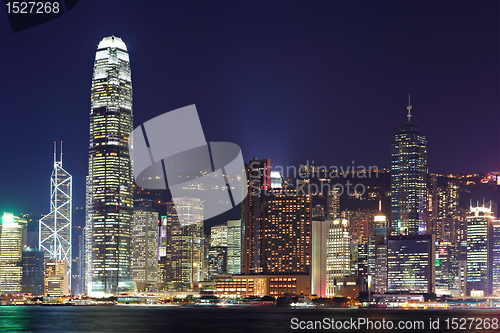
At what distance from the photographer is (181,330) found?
111 meters

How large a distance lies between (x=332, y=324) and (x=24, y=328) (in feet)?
136

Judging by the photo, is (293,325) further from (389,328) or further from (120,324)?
(120,324)

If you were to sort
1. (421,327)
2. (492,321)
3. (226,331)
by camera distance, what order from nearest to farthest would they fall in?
(226,331)
(421,327)
(492,321)

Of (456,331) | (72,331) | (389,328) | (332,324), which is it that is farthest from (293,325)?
(72,331)

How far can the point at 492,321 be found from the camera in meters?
126

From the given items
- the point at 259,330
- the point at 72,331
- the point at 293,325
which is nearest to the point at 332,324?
the point at 293,325

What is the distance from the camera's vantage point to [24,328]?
378 ft

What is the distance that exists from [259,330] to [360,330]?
41.5 feet

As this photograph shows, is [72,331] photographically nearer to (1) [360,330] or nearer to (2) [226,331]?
(2) [226,331]

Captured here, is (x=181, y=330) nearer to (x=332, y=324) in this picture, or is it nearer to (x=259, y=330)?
(x=259, y=330)

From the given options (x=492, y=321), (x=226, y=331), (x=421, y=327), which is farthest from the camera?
(x=492, y=321)

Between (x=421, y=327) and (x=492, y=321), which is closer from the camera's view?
(x=421, y=327)

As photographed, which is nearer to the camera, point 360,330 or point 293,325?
point 360,330

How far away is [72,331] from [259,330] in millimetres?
23433
